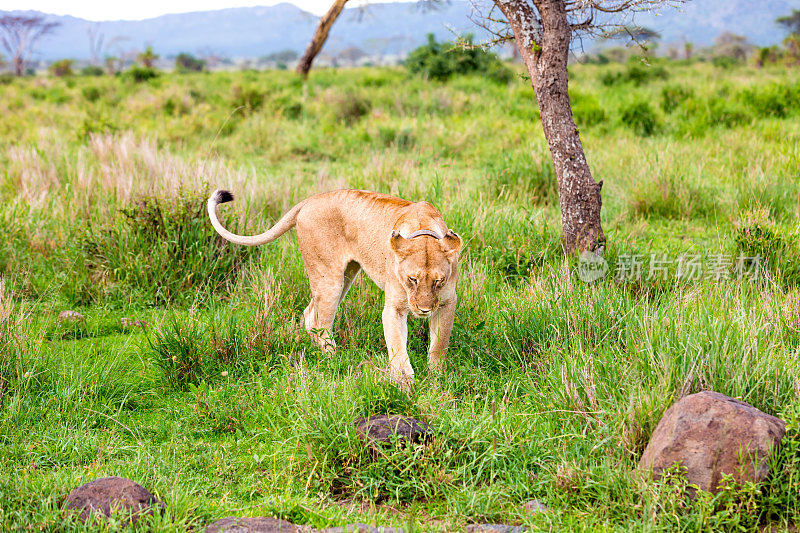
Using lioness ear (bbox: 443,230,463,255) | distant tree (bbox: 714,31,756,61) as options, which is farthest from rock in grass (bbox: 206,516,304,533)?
distant tree (bbox: 714,31,756,61)

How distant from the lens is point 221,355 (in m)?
4.67

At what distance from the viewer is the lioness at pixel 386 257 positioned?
153 inches

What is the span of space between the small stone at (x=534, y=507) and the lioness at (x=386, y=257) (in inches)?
41.1

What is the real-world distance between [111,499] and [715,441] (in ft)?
8.37

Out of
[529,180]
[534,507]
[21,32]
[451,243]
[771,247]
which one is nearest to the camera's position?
[534,507]

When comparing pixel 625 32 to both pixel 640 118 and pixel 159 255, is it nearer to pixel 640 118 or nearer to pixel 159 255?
pixel 159 255

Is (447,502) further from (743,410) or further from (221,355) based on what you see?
(221,355)

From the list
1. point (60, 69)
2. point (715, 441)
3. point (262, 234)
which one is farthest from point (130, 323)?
point (60, 69)

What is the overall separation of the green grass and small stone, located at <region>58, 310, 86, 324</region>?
0.25ft

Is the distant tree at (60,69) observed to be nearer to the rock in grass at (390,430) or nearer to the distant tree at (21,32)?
the distant tree at (21,32)

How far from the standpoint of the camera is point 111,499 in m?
2.98

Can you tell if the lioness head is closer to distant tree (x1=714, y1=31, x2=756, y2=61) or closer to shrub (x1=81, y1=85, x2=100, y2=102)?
shrub (x1=81, y1=85, x2=100, y2=102)

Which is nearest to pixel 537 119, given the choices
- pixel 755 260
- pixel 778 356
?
pixel 755 260

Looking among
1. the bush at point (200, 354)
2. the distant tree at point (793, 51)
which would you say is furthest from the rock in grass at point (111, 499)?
the distant tree at point (793, 51)
